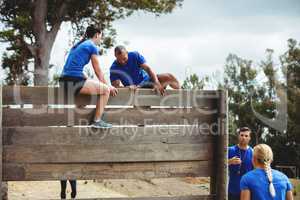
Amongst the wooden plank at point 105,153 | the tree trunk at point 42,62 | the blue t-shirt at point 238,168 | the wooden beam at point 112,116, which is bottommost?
the blue t-shirt at point 238,168

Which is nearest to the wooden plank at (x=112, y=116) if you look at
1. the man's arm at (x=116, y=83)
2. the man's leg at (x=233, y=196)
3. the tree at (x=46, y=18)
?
the man's arm at (x=116, y=83)

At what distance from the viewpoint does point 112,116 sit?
6066mm

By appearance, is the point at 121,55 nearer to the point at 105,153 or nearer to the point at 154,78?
the point at 154,78

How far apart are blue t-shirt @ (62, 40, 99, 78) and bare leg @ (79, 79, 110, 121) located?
0.24 meters

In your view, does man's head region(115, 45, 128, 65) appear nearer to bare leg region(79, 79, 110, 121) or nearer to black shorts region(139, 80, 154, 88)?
black shorts region(139, 80, 154, 88)

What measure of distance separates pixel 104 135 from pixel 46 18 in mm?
15721

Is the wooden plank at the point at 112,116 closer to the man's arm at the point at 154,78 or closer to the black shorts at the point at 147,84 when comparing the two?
the man's arm at the point at 154,78

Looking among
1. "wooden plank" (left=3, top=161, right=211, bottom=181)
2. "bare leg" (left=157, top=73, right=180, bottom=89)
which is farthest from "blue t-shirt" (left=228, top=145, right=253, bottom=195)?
"bare leg" (left=157, top=73, right=180, bottom=89)

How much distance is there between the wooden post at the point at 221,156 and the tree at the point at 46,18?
45.7 feet

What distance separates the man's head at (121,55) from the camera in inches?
287

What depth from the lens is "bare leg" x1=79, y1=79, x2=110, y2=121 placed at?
19.5 ft

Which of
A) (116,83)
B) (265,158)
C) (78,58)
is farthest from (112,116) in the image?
(265,158)

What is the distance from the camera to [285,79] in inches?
2055

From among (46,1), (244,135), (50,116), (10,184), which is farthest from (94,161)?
(46,1)
